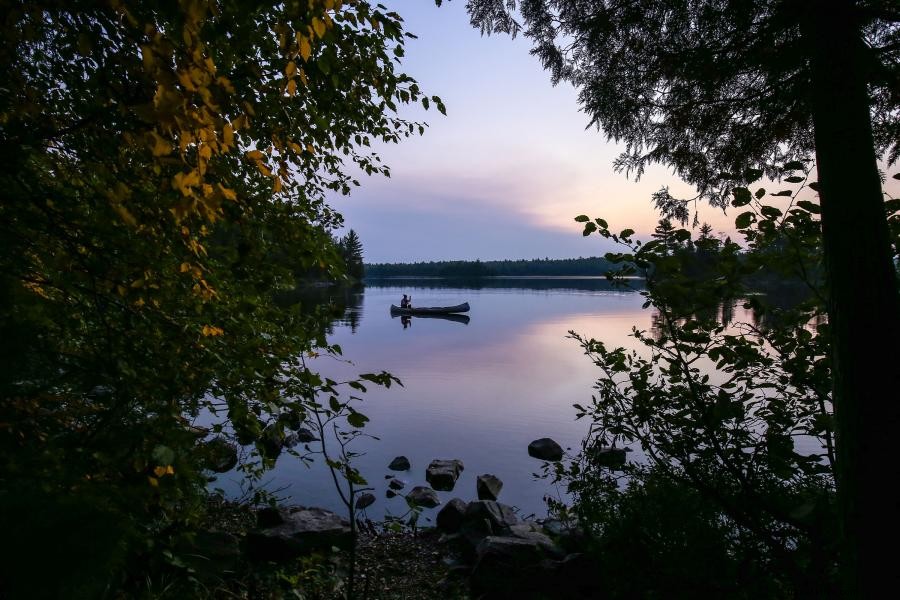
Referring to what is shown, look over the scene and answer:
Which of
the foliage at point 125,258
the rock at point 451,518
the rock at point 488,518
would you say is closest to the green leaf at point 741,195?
the foliage at point 125,258

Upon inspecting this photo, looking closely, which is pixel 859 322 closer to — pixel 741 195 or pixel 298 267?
pixel 741 195

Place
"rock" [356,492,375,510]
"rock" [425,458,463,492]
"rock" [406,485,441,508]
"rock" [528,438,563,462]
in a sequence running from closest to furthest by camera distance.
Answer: "rock" [356,492,375,510]
"rock" [406,485,441,508]
"rock" [425,458,463,492]
"rock" [528,438,563,462]

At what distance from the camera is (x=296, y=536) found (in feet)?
20.8

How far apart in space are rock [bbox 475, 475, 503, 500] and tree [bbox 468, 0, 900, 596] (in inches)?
290

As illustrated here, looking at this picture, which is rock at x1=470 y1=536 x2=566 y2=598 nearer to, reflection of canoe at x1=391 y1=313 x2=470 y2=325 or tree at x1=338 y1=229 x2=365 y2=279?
reflection of canoe at x1=391 y1=313 x2=470 y2=325

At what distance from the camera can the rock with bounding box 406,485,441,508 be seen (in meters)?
9.40

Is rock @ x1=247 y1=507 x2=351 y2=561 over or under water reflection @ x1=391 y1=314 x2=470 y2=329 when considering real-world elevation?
over

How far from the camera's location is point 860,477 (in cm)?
280

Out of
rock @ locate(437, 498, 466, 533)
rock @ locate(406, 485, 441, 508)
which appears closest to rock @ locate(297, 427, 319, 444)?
rock @ locate(406, 485, 441, 508)

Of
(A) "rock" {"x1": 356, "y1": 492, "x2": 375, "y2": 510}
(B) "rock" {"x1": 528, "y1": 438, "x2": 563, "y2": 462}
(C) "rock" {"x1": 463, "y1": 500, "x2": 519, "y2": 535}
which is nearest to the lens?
(C) "rock" {"x1": 463, "y1": 500, "x2": 519, "y2": 535}

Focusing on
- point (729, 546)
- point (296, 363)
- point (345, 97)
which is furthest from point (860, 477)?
point (345, 97)

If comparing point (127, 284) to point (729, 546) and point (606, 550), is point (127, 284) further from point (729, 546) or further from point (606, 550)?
point (729, 546)

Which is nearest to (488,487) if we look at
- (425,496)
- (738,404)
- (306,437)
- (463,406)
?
(425,496)

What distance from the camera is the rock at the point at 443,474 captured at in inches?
413
